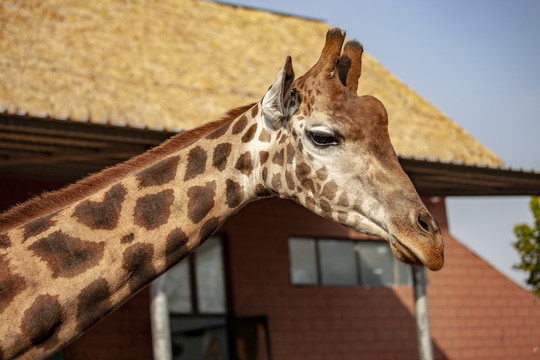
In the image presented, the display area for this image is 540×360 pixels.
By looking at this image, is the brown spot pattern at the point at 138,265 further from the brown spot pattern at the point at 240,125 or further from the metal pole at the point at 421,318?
the metal pole at the point at 421,318

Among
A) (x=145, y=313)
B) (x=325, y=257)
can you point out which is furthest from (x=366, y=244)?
(x=145, y=313)

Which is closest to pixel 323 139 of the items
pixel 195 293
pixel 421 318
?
pixel 195 293

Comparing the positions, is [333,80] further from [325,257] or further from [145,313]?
[325,257]

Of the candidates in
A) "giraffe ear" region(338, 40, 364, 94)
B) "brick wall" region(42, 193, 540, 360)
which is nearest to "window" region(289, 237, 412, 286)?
"brick wall" region(42, 193, 540, 360)

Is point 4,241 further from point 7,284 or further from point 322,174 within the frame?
point 322,174

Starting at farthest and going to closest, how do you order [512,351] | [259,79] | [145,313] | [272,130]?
[512,351] → [259,79] → [145,313] → [272,130]

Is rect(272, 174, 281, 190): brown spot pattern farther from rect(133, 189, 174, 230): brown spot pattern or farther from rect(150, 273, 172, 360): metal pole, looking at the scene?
rect(150, 273, 172, 360): metal pole

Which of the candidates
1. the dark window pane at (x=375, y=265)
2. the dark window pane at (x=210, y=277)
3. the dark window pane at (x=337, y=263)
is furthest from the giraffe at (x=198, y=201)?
the dark window pane at (x=375, y=265)

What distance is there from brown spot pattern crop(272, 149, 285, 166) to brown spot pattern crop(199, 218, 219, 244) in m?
0.40

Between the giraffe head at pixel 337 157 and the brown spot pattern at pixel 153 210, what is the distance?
1.57 ft

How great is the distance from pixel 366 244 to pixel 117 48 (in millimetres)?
5916

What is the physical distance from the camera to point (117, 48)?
13.2m

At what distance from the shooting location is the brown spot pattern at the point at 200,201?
3.70 metres

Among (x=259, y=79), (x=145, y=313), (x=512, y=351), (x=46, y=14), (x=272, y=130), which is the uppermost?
(x=46, y=14)
